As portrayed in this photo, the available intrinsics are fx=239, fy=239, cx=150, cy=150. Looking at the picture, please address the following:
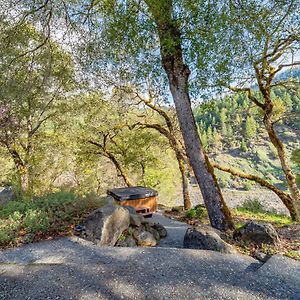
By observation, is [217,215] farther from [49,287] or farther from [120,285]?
[49,287]

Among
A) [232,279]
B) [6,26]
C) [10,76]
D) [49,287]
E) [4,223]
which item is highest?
[6,26]

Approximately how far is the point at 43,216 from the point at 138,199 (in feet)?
15.6

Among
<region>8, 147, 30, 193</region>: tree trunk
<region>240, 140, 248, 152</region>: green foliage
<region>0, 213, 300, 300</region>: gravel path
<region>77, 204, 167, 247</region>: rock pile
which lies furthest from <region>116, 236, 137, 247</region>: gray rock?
<region>240, 140, 248, 152</region>: green foliage

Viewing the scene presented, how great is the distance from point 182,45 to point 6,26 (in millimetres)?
4548

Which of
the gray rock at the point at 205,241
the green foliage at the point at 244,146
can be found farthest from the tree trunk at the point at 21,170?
the green foliage at the point at 244,146

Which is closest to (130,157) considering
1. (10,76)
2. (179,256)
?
(10,76)

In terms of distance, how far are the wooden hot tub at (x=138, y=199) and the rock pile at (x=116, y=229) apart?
3.11 meters

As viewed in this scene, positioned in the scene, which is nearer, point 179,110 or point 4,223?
point 4,223

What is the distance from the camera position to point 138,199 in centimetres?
905

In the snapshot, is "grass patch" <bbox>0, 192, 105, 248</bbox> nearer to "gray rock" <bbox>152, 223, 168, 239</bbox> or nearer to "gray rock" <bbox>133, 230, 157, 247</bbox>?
"gray rock" <bbox>133, 230, 157, 247</bbox>

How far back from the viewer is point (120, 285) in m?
2.71

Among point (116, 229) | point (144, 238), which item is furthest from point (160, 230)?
point (116, 229)

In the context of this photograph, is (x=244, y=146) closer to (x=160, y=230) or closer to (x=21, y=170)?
(x=160, y=230)

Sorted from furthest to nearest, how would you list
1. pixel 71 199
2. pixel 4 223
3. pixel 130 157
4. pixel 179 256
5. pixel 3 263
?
pixel 130 157, pixel 71 199, pixel 4 223, pixel 179 256, pixel 3 263
